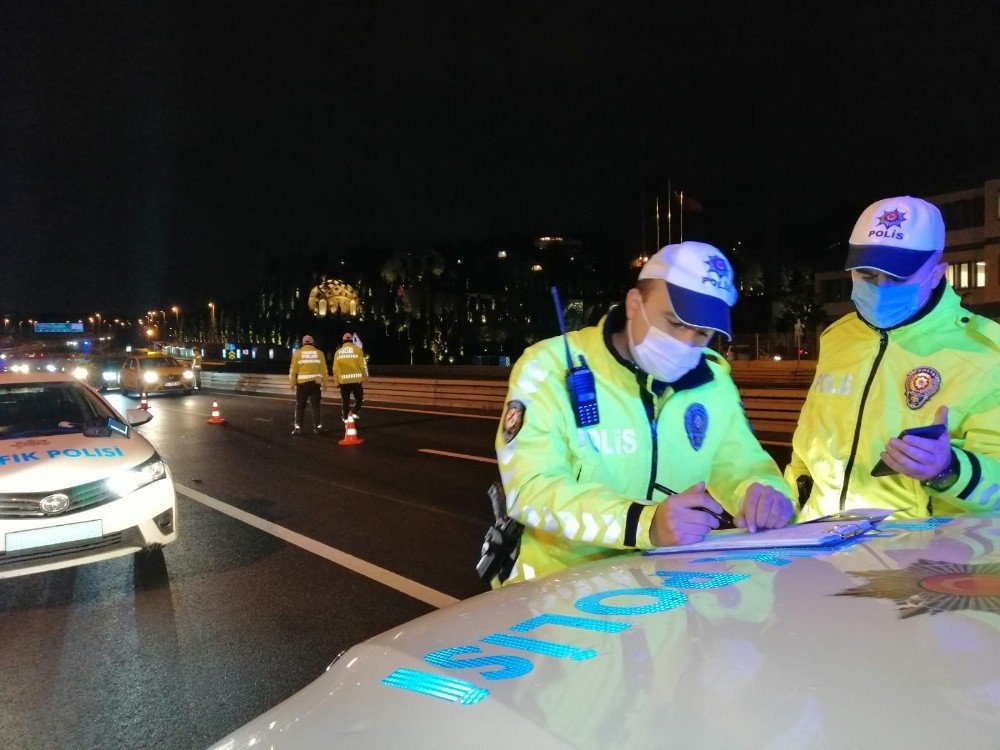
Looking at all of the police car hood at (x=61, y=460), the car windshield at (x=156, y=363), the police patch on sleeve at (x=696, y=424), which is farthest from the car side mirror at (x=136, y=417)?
the car windshield at (x=156, y=363)

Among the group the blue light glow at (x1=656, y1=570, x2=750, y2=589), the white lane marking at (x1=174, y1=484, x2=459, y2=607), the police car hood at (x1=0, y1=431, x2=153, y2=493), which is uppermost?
the blue light glow at (x1=656, y1=570, x2=750, y2=589)

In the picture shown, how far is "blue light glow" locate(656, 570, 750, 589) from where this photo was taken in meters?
1.73

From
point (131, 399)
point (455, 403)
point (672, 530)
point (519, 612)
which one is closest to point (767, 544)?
point (672, 530)

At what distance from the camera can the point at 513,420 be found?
2.46 metres

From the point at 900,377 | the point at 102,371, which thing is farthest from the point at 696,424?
the point at 102,371

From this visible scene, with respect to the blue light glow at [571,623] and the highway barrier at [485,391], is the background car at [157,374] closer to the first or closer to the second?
the highway barrier at [485,391]

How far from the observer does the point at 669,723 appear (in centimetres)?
115

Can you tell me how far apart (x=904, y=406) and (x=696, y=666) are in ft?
6.05

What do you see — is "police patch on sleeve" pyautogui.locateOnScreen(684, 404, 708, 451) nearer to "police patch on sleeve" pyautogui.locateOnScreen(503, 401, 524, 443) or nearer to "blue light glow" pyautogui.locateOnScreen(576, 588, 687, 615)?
"police patch on sleeve" pyautogui.locateOnScreen(503, 401, 524, 443)

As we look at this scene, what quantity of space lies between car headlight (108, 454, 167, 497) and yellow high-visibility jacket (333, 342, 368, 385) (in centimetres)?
962

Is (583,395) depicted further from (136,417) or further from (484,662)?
(136,417)

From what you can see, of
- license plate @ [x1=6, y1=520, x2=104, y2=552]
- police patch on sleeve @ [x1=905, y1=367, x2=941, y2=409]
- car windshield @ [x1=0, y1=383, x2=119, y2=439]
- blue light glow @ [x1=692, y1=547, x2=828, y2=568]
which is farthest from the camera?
car windshield @ [x1=0, y1=383, x2=119, y2=439]

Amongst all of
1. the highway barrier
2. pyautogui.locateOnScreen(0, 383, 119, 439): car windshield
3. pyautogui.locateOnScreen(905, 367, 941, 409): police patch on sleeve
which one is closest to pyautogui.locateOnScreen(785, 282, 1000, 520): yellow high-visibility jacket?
pyautogui.locateOnScreen(905, 367, 941, 409): police patch on sleeve

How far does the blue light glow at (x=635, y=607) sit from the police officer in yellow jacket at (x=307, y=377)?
45.6 ft
